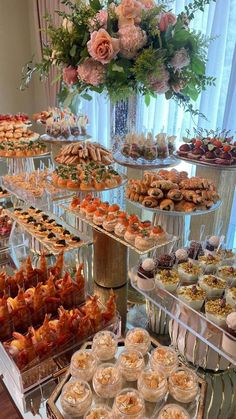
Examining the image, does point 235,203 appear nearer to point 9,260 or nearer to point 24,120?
point 9,260

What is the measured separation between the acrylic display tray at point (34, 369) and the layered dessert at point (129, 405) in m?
0.24

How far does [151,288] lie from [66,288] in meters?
0.31

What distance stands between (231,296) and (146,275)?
241 mm

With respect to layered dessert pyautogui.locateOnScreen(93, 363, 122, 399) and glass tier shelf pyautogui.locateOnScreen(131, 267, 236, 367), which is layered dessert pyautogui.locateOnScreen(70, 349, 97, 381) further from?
glass tier shelf pyautogui.locateOnScreen(131, 267, 236, 367)

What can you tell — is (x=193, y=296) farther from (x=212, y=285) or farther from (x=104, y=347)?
(x=104, y=347)

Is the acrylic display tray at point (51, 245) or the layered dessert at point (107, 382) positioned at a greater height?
the acrylic display tray at point (51, 245)

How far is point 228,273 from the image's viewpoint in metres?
1.06

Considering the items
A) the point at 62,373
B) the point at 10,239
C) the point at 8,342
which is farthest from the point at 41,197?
the point at 62,373

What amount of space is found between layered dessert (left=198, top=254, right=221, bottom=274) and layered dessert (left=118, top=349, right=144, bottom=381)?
326 mm

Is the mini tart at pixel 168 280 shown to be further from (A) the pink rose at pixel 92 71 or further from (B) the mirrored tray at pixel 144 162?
(A) the pink rose at pixel 92 71

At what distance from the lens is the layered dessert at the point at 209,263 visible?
1104 millimetres

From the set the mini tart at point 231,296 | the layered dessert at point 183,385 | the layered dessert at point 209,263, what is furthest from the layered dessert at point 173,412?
the layered dessert at point 209,263

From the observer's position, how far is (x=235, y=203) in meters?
2.08

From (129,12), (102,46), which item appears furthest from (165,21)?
(102,46)
